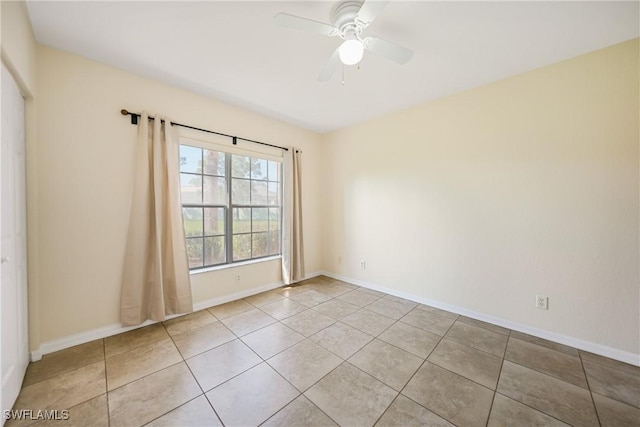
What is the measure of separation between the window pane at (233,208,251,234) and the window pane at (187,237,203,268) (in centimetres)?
48

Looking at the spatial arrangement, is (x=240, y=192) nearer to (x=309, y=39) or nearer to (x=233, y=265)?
(x=233, y=265)

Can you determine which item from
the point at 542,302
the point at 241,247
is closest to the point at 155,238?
the point at 241,247

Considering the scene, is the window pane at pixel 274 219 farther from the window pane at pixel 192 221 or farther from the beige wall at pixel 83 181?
the beige wall at pixel 83 181

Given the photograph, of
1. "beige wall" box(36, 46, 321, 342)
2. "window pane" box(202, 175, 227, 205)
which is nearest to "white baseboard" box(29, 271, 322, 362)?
"beige wall" box(36, 46, 321, 342)

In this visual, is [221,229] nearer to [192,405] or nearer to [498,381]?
[192,405]

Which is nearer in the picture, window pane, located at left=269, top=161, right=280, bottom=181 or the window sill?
the window sill

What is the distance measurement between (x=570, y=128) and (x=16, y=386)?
4.64m

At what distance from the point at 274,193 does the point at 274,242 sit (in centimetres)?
78

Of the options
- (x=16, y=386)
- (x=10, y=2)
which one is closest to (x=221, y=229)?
(x=16, y=386)

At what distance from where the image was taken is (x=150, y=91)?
2457 mm

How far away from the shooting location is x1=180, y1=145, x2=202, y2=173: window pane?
2.75 meters

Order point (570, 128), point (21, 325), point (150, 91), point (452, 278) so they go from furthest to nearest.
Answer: point (452, 278) → point (150, 91) → point (570, 128) → point (21, 325)

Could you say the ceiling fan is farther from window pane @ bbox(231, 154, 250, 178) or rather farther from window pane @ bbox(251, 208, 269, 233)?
window pane @ bbox(251, 208, 269, 233)

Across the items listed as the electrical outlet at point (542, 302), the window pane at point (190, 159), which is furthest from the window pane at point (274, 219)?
the electrical outlet at point (542, 302)
